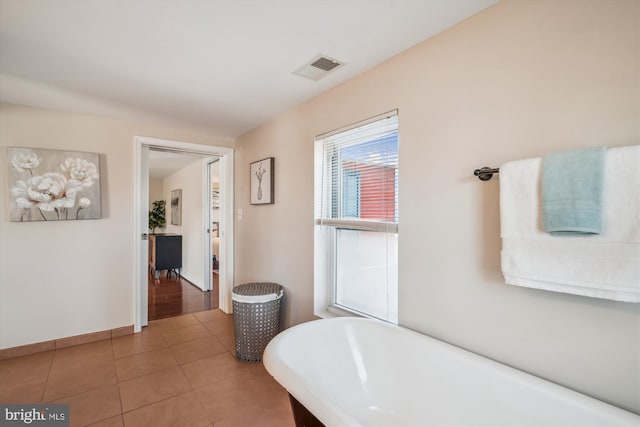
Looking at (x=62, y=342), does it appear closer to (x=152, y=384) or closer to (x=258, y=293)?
(x=152, y=384)

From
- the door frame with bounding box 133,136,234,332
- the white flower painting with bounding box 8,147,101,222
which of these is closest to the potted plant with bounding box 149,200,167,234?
the door frame with bounding box 133,136,234,332

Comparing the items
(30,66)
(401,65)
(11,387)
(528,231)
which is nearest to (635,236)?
(528,231)

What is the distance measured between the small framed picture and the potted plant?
13.6 ft

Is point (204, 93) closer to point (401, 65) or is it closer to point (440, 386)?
point (401, 65)

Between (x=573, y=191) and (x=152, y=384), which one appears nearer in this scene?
(x=573, y=191)

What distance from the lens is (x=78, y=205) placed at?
2766 millimetres

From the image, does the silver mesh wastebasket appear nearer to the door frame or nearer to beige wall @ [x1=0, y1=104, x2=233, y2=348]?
the door frame

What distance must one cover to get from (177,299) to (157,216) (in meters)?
2.83

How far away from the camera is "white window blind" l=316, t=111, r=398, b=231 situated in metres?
1.83

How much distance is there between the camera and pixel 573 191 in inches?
39.6

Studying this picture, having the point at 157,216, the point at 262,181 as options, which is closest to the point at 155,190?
the point at 157,216

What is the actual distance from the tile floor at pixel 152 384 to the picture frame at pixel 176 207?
320 centimetres

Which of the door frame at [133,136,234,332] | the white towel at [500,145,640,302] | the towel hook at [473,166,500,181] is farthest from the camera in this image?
the door frame at [133,136,234,332]

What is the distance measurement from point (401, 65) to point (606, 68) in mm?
929
